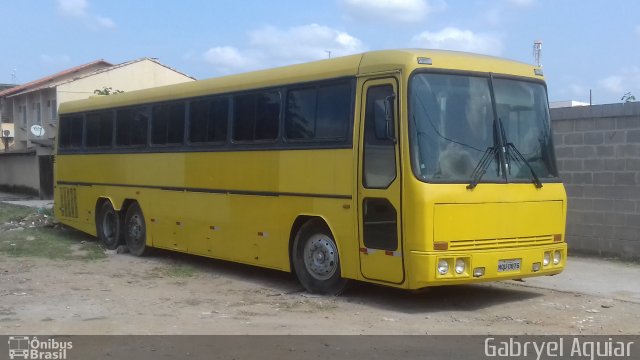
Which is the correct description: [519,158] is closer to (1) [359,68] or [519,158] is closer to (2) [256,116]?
(1) [359,68]

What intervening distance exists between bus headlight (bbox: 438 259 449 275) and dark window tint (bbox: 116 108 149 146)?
23.5 ft

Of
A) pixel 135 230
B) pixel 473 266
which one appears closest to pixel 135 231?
pixel 135 230

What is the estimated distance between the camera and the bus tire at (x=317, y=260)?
9562 mm

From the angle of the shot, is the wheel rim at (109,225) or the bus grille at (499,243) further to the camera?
the wheel rim at (109,225)

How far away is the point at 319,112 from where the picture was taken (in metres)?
9.67

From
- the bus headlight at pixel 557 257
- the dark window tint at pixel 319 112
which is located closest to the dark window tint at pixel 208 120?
the dark window tint at pixel 319 112

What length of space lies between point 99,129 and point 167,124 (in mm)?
2903

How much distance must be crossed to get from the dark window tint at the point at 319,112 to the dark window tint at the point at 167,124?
3.09 m

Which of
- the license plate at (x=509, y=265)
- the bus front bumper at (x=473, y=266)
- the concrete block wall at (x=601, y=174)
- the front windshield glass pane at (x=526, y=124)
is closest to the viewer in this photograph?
the bus front bumper at (x=473, y=266)
